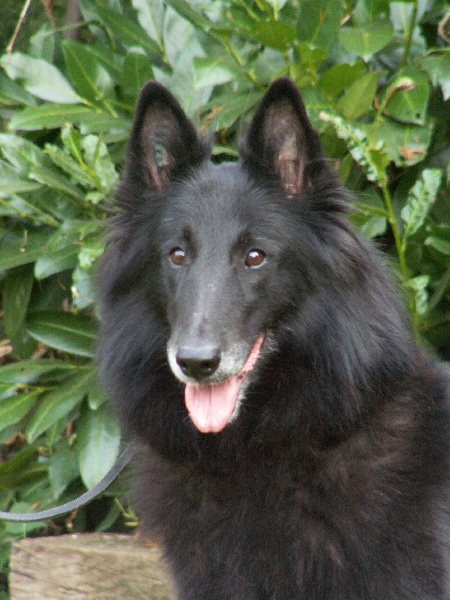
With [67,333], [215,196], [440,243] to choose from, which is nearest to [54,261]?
[67,333]

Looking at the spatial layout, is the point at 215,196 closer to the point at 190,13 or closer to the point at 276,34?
the point at 276,34

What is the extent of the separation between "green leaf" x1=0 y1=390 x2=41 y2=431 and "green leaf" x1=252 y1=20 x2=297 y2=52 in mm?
2410

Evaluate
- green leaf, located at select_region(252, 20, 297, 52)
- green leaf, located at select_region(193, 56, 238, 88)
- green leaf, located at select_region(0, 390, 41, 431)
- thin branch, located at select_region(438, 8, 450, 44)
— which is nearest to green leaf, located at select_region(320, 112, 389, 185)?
green leaf, located at select_region(252, 20, 297, 52)

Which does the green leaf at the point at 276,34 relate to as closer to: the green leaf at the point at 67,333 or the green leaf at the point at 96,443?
the green leaf at the point at 67,333

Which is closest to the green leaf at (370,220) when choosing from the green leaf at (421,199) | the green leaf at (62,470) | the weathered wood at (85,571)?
the green leaf at (421,199)

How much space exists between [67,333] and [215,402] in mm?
2073

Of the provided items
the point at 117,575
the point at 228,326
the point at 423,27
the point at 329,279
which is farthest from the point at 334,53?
the point at 117,575

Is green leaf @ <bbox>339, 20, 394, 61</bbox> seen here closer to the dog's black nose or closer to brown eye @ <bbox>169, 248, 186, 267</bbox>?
brown eye @ <bbox>169, 248, 186, 267</bbox>

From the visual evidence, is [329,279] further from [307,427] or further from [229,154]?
[229,154]

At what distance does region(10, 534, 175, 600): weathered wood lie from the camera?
4.20 m

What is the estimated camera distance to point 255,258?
9.36ft

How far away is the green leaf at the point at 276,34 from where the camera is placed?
3.73 m

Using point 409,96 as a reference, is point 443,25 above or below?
above

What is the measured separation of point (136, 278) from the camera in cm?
310
